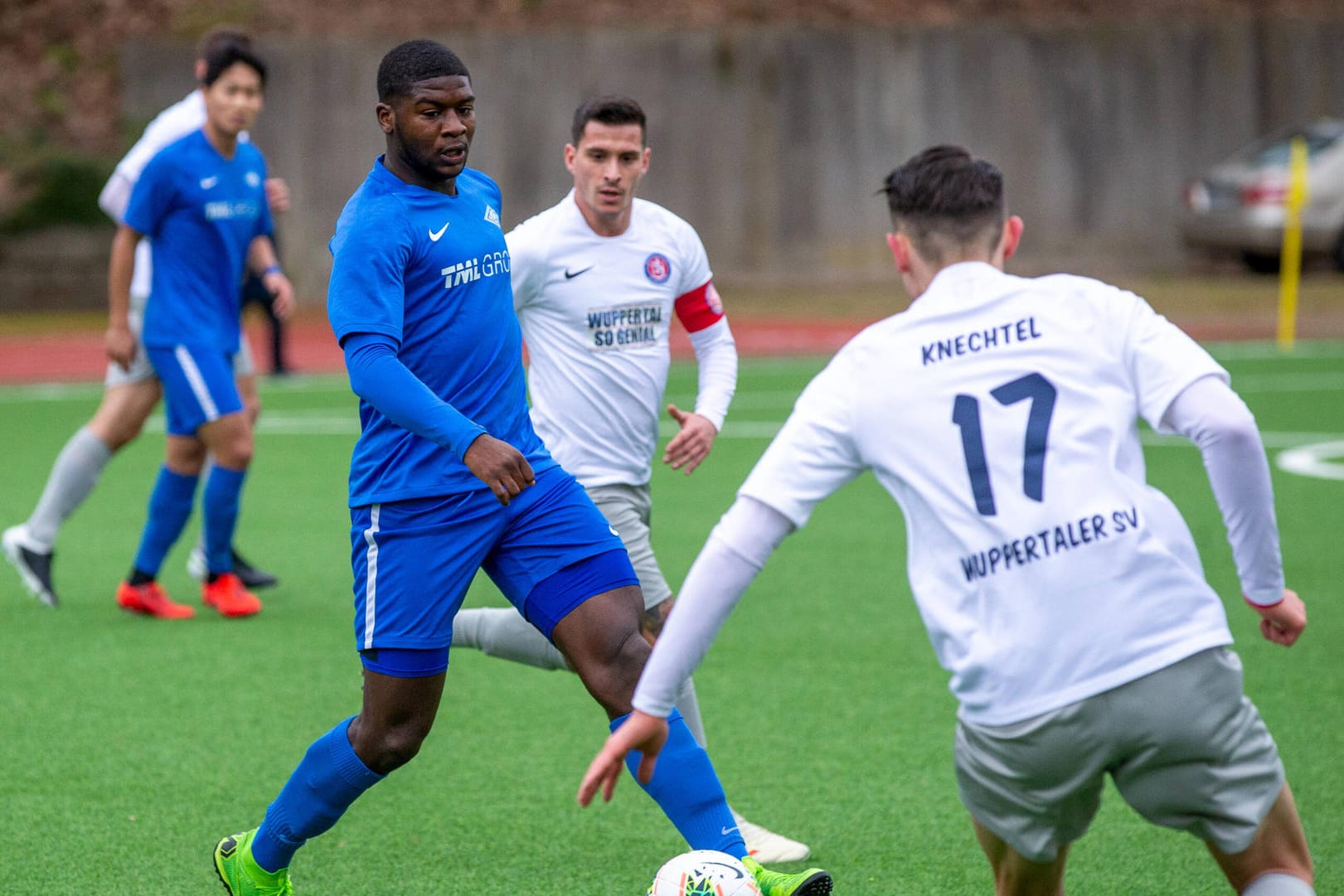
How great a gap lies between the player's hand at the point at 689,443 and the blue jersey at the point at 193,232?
321 cm

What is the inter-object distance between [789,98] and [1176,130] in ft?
17.8

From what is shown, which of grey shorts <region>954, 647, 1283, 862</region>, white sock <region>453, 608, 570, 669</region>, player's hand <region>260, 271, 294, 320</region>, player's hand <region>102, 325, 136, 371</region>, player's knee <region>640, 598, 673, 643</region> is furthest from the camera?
player's hand <region>260, 271, 294, 320</region>

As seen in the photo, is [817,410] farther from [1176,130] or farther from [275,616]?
[1176,130]

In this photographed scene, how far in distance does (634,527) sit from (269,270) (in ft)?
12.4

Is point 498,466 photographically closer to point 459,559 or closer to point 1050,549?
point 459,559

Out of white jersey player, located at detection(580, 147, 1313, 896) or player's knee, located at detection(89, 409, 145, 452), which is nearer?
white jersey player, located at detection(580, 147, 1313, 896)

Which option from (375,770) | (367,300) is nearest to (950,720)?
(375,770)

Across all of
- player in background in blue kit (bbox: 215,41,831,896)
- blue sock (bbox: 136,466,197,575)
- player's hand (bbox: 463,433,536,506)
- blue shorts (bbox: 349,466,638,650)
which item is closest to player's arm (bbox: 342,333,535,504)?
player's hand (bbox: 463,433,536,506)

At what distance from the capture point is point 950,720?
5996 mm

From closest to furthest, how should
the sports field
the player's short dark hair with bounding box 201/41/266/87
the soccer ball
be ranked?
the soccer ball < the sports field < the player's short dark hair with bounding box 201/41/266/87

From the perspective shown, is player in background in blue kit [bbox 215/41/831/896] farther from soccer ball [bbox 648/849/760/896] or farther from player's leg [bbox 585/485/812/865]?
player's leg [bbox 585/485/812/865]

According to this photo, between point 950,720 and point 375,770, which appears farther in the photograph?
point 950,720

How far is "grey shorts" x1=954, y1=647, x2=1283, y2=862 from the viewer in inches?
115

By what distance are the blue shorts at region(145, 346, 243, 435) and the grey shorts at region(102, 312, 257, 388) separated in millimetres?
236
